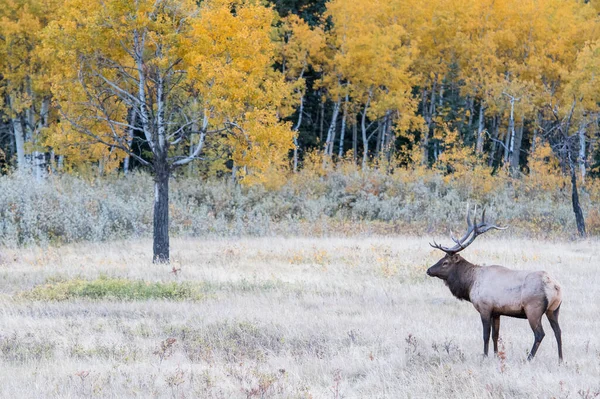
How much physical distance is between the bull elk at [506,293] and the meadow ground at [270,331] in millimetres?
455

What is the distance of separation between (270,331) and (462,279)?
2.90 metres

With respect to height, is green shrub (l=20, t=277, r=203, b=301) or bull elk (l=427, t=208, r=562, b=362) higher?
bull elk (l=427, t=208, r=562, b=362)

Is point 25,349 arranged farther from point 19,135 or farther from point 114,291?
point 19,135

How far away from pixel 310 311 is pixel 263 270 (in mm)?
4266

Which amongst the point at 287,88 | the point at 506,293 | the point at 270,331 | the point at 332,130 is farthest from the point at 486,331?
the point at 332,130

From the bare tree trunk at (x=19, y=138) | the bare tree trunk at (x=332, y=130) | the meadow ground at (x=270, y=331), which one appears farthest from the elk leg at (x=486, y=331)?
the bare tree trunk at (x=332, y=130)

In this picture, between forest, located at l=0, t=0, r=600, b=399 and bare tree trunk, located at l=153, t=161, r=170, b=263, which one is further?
bare tree trunk, located at l=153, t=161, r=170, b=263

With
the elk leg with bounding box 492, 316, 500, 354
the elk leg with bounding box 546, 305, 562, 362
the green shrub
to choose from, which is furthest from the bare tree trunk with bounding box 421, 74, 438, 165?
the elk leg with bounding box 546, 305, 562, 362

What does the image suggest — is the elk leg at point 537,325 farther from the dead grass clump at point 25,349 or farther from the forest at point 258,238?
the dead grass clump at point 25,349

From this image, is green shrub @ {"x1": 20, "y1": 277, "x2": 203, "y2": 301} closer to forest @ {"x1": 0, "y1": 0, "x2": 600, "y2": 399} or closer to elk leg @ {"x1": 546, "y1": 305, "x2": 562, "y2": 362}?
forest @ {"x1": 0, "y1": 0, "x2": 600, "y2": 399}

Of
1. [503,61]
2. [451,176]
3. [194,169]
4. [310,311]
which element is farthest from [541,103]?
[310,311]

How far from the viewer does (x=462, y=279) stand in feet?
32.5

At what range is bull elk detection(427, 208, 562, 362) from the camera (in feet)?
28.8

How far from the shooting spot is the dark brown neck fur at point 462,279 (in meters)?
9.83
